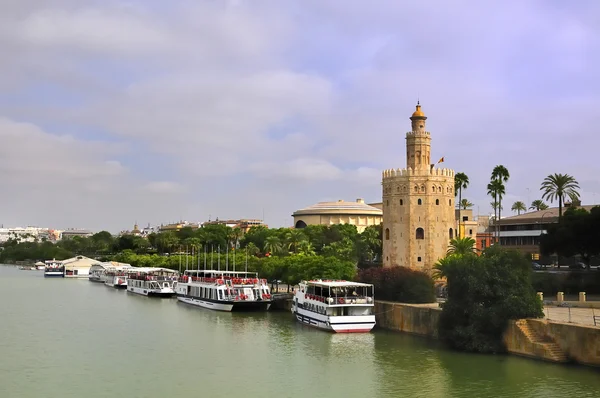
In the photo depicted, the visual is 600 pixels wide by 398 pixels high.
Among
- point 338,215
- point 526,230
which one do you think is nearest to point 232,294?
point 526,230

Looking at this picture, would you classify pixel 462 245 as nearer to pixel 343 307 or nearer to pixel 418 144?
pixel 418 144

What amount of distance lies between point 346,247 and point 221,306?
94.5 ft

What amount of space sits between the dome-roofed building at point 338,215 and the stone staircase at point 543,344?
368 ft

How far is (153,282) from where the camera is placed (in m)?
88.7

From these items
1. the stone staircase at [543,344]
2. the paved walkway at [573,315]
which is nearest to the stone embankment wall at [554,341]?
the stone staircase at [543,344]

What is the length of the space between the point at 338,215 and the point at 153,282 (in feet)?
240

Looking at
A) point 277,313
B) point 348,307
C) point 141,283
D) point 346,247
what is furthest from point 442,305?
point 141,283

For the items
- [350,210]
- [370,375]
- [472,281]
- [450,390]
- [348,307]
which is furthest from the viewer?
[350,210]

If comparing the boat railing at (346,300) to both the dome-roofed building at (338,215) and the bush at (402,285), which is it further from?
the dome-roofed building at (338,215)

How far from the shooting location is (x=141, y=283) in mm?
92688

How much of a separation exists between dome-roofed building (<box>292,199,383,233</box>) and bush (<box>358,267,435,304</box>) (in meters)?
96.1

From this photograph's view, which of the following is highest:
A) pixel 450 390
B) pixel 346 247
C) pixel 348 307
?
pixel 346 247

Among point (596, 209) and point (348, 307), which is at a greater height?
point (596, 209)

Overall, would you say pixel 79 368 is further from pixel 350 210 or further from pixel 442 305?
pixel 350 210
